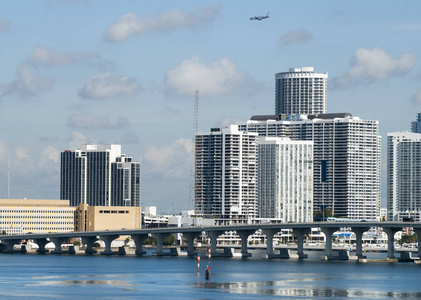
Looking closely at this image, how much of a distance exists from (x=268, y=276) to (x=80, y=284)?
128ft

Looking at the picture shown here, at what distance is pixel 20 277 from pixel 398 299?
66.2 m

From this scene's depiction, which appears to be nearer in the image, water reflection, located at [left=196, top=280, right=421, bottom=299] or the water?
the water

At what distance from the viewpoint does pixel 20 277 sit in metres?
188

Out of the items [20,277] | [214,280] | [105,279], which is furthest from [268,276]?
[20,277]

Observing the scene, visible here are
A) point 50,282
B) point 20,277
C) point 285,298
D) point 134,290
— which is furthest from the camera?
point 20,277

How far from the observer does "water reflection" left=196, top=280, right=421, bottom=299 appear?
157725mm

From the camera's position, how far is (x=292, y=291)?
163 metres

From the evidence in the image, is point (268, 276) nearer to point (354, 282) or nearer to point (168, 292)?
point (354, 282)

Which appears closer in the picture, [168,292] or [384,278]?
[168,292]

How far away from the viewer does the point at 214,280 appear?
183000 millimetres

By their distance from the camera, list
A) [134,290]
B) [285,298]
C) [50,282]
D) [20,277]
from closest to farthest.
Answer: [285,298] → [134,290] → [50,282] → [20,277]

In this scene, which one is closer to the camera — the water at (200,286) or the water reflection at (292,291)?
the water at (200,286)

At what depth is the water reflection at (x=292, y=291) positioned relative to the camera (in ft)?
517

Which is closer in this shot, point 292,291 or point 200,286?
point 292,291
